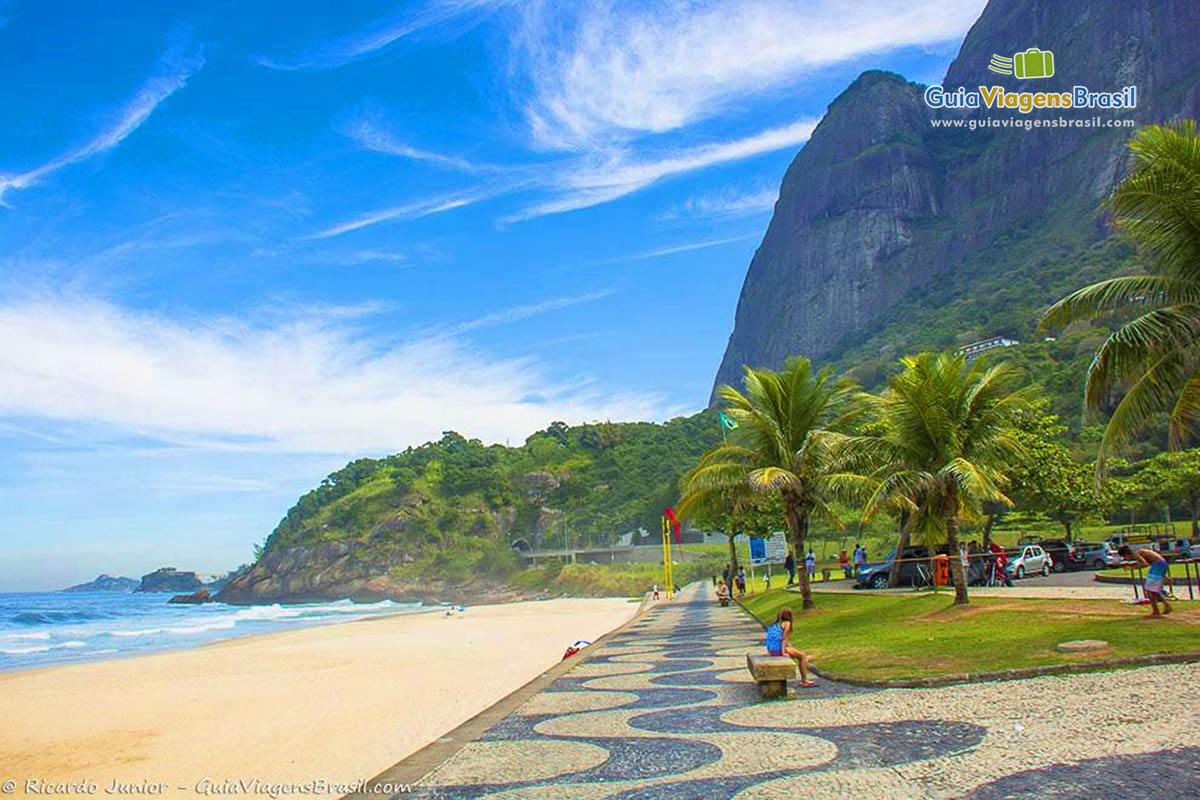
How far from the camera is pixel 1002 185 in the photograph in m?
173

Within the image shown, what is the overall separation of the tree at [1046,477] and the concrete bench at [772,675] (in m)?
21.3

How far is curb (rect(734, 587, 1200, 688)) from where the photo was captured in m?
9.11

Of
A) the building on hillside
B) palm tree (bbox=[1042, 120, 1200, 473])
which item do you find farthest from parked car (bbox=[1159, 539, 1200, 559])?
the building on hillside

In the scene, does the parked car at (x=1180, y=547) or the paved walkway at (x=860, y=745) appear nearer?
the paved walkway at (x=860, y=745)

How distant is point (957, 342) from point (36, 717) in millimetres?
128057

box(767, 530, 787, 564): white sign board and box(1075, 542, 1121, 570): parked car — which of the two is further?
box(767, 530, 787, 564): white sign board

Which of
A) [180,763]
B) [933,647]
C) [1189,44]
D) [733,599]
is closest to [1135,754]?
[933,647]

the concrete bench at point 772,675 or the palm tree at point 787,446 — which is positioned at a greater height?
the palm tree at point 787,446

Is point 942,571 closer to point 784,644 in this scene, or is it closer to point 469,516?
point 784,644

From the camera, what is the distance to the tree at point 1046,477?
3025 centimetres

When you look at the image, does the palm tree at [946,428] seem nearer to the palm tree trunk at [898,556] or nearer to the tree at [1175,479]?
the palm tree trunk at [898,556]

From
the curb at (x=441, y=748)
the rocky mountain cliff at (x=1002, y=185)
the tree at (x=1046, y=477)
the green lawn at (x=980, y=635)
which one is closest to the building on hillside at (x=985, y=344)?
the rocky mountain cliff at (x=1002, y=185)

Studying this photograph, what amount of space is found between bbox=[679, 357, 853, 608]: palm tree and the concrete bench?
11587 mm

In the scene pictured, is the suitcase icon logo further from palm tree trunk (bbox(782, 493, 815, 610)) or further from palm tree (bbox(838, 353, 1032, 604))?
palm tree (bbox(838, 353, 1032, 604))
